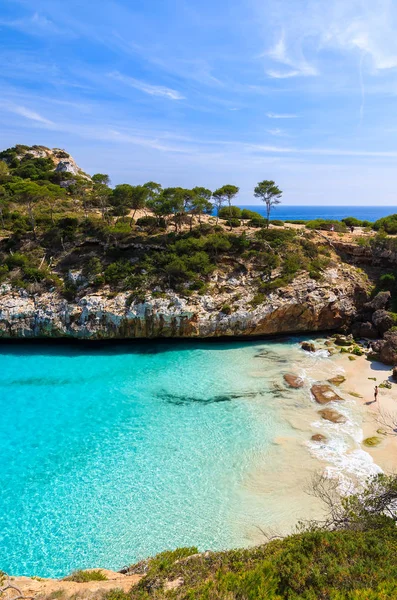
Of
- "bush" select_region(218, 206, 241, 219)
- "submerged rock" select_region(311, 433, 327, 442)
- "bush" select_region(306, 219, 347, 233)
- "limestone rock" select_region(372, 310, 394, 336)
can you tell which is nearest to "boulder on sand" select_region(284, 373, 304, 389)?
"submerged rock" select_region(311, 433, 327, 442)

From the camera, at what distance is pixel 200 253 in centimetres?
3167

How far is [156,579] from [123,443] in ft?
29.5

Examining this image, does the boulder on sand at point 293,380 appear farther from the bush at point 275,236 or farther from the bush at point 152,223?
the bush at point 152,223

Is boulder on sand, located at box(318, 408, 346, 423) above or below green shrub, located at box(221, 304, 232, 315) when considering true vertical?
below

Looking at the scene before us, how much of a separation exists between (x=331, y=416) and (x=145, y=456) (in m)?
10.5

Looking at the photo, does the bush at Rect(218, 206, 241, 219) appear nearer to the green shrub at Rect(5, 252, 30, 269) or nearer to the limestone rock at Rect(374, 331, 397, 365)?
the green shrub at Rect(5, 252, 30, 269)

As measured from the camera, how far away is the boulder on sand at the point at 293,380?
21.0m

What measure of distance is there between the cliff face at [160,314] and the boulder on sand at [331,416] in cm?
1142

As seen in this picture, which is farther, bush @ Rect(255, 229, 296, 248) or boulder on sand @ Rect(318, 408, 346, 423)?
bush @ Rect(255, 229, 296, 248)

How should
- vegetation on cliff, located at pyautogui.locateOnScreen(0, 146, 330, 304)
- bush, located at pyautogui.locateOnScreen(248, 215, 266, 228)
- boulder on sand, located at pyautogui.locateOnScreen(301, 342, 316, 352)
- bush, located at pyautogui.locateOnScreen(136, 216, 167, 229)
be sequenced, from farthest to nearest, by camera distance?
bush, located at pyautogui.locateOnScreen(248, 215, 266, 228), bush, located at pyautogui.locateOnScreen(136, 216, 167, 229), vegetation on cliff, located at pyautogui.locateOnScreen(0, 146, 330, 304), boulder on sand, located at pyautogui.locateOnScreen(301, 342, 316, 352)

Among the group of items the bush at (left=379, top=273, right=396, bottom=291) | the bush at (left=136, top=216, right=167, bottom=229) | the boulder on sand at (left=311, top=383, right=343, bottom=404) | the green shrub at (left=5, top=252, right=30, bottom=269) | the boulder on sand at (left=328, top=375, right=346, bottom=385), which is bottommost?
the boulder on sand at (left=311, top=383, right=343, bottom=404)

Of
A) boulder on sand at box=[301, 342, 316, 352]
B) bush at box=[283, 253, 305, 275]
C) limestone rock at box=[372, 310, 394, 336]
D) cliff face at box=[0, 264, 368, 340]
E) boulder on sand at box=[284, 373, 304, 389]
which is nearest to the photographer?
boulder on sand at box=[284, 373, 304, 389]

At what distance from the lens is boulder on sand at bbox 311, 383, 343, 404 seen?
19266 mm

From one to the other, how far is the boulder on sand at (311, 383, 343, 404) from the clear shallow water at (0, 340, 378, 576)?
556 mm
